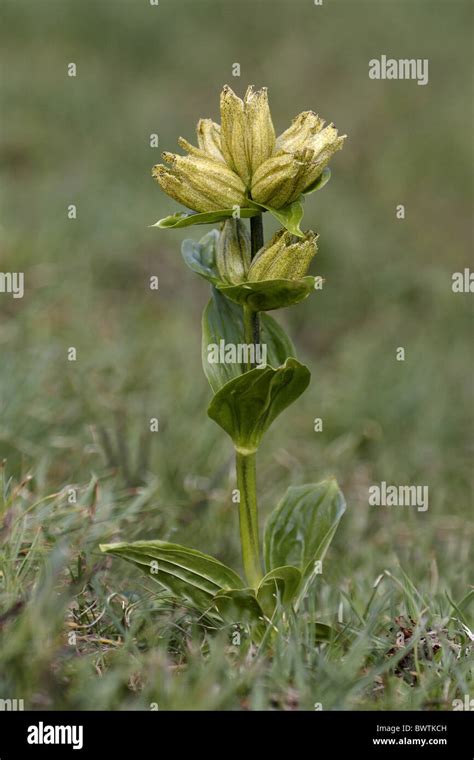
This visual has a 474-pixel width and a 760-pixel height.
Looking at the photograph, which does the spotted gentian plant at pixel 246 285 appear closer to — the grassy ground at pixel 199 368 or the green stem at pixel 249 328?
the green stem at pixel 249 328

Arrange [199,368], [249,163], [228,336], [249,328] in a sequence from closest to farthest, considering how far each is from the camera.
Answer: [249,163]
[249,328]
[228,336]
[199,368]

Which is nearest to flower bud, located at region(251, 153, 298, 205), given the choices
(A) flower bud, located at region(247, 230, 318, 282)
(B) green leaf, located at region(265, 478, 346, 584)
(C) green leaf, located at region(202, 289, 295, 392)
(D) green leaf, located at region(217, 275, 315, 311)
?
(A) flower bud, located at region(247, 230, 318, 282)

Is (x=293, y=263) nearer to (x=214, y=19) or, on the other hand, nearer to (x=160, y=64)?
(x=160, y=64)

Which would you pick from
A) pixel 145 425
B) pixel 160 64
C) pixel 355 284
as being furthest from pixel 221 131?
pixel 160 64

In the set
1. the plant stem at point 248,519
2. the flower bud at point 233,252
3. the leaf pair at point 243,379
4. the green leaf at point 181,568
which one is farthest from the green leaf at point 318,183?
the green leaf at point 181,568

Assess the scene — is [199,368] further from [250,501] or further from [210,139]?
[210,139]

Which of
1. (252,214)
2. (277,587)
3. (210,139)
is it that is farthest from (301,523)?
(210,139)

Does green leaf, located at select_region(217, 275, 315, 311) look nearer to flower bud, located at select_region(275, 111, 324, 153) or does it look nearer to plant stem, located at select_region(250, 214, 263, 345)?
plant stem, located at select_region(250, 214, 263, 345)
